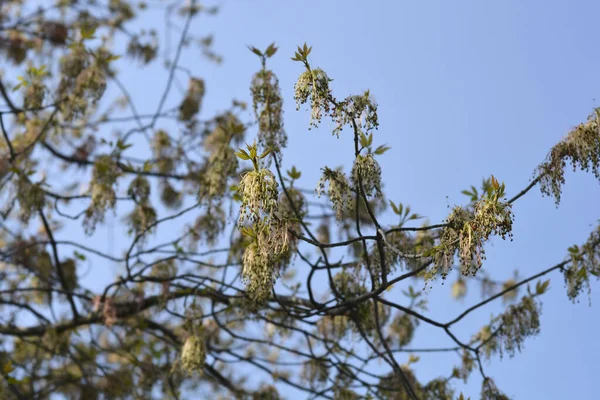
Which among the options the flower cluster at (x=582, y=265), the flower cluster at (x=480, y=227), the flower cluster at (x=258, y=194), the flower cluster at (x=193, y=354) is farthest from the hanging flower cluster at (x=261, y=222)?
the flower cluster at (x=582, y=265)

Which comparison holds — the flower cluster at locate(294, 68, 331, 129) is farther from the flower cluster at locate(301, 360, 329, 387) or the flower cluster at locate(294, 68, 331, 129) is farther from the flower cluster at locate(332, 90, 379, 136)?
the flower cluster at locate(301, 360, 329, 387)

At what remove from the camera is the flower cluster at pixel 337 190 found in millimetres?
2459

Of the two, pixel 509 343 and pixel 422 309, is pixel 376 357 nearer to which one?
pixel 422 309

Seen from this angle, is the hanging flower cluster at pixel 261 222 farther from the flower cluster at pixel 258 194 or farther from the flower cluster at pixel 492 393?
the flower cluster at pixel 492 393

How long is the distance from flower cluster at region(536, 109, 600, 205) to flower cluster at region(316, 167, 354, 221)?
649 millimetres

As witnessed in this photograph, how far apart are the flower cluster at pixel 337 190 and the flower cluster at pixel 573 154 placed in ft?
Answer: 2.13

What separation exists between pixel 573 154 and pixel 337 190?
0.78 m

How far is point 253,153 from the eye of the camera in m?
2.07

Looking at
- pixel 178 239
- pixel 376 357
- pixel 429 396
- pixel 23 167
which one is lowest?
pixel 429 396

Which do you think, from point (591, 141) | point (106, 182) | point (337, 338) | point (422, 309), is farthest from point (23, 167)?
point (591, 141)

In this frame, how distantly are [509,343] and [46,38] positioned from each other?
434 centimetres

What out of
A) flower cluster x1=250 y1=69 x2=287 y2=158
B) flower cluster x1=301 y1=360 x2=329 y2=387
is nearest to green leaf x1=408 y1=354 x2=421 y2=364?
flower cluster x1=301 y1=360 x2=329 y2=387

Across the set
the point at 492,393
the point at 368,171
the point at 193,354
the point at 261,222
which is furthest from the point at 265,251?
the point at 492,393

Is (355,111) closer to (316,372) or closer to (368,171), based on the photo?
(368,171)
